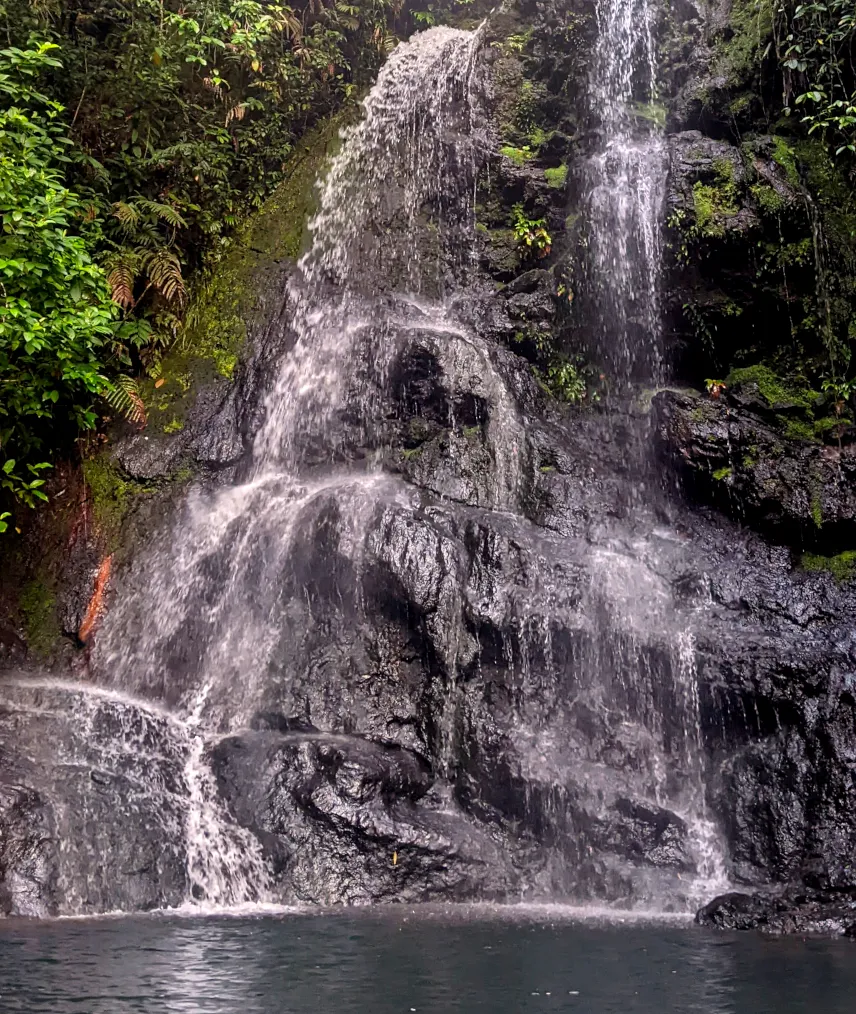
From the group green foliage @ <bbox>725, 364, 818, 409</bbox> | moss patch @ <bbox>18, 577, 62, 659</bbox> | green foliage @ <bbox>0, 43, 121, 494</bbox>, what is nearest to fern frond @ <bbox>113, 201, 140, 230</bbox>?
green foliage @ <bbox>0, 43, 121, 494</bbox>

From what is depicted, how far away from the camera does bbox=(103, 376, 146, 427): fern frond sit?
11.3 meters

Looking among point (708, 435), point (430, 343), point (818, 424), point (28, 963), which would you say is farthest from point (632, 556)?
point (28, 963)

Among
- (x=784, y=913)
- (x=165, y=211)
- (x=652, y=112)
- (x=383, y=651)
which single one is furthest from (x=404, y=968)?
(x=652, y=112)

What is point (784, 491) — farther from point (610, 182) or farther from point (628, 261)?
point (610, 182)

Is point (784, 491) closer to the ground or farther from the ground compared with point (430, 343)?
closer to the ground

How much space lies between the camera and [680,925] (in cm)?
697

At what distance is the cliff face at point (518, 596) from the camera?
309 inches

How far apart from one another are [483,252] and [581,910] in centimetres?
929

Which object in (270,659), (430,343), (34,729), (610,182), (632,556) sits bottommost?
(34,729)

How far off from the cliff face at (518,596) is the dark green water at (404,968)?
1.06 metres

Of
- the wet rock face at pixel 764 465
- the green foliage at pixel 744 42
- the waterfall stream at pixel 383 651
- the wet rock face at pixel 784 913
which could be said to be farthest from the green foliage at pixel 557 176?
the wet rock face at pixel 784 913

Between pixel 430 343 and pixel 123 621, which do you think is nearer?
pixel 123 621

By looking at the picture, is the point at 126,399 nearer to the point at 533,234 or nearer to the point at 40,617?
the point at 40,617

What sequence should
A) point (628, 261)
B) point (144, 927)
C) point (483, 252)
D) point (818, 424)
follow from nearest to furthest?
point (144, 927)
point (818, 424)
point (628, 261)
point (483, 252)
